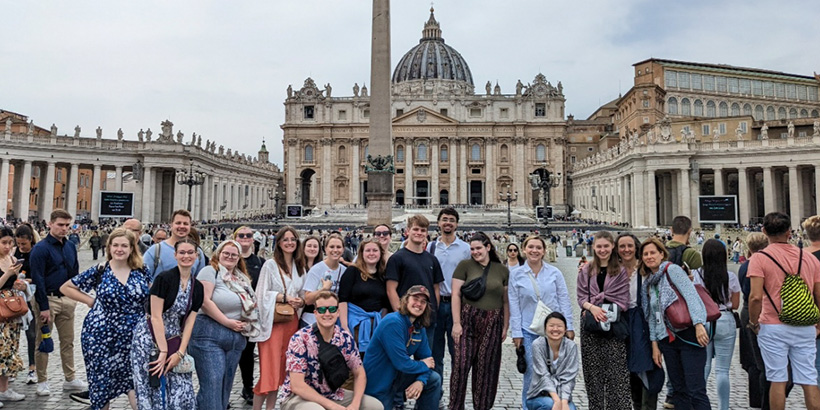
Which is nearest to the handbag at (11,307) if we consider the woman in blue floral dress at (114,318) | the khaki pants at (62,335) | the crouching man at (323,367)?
the khaki pants at (62,335)

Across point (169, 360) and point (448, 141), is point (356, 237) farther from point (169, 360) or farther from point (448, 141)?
point (448, 141)

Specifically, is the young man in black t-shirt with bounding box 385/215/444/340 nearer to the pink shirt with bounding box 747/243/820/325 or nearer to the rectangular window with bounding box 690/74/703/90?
the pink shirt with bounding box 747/243/820/325

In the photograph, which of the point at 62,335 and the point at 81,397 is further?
the point at 62,335

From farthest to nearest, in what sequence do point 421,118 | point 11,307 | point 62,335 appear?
1. point 421,118
2. point 62,335
3. point 11,307

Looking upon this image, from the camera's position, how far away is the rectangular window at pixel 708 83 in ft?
201

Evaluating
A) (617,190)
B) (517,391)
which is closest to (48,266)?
(517,391)

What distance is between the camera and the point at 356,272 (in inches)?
196

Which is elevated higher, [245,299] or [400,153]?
[400,153]

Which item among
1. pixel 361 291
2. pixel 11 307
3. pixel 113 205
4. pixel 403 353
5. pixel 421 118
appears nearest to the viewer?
pixel 403 353

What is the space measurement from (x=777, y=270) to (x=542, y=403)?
2482 millimetres

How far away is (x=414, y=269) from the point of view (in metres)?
5.02

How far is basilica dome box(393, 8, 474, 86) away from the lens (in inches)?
3376

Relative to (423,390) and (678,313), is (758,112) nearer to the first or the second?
(678,313)

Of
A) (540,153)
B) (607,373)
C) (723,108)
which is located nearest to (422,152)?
(540,153)
